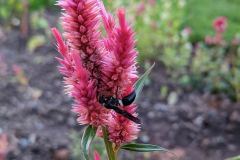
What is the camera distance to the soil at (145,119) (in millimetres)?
3133

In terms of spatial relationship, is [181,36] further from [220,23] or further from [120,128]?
[120,128]

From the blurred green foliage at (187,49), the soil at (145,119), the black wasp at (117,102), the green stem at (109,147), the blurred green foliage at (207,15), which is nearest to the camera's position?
the black wasp at (117,102)

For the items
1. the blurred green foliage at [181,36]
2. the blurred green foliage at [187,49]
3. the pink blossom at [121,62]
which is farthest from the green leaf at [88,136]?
the blurred green foliage at [187,49]

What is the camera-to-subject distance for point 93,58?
962 mm

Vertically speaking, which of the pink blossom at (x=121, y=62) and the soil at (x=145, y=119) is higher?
the pink blossom at (x=121, y=62)

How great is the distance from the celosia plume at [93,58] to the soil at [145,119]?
1950mm

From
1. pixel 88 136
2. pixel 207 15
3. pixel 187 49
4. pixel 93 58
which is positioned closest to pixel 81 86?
pixel 93 58

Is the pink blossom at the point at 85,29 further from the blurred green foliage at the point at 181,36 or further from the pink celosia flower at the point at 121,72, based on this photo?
the blurred green foliage at the point at 181,36

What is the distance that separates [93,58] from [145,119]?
9.13 ft

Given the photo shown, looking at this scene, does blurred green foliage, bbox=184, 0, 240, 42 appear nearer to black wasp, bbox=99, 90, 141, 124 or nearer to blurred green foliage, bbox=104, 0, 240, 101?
blurred green foliage, bbox=104, 0, 240, 101

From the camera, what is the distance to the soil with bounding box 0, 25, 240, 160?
3133 millimetres

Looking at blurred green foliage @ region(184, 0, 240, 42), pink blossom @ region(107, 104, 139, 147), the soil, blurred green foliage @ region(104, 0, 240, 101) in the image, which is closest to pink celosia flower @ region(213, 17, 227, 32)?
blurred green foliage @ region(104, 0, 240, 101)

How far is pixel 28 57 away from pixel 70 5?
406 cm

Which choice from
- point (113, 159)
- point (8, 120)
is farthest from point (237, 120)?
point (113, 159)
